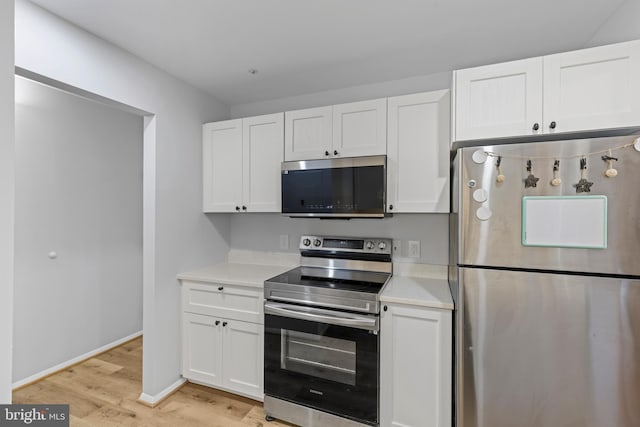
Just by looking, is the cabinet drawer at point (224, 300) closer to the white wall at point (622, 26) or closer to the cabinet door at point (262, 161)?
the cabinet door at point (262, 161)

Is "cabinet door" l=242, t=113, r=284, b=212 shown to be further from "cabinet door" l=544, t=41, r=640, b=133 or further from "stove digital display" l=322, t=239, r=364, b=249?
"cabinet door" l=544, t=41, r=640, b=133

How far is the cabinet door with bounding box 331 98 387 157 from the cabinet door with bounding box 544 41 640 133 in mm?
906

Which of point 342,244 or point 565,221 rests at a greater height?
point 565,221

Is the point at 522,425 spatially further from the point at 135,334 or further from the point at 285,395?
the point at 135,334

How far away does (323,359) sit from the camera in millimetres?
1861

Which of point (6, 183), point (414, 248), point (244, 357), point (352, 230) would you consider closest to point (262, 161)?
point (352, 230)

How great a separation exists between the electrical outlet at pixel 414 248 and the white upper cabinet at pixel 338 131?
0.75m

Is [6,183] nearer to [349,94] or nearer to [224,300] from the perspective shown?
[224,300]

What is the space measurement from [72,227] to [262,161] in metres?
1.91

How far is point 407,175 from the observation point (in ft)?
6.44

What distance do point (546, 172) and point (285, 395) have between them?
1980mm

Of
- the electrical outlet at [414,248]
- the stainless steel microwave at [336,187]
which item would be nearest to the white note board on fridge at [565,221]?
the stainless steel microwave at [336,187]

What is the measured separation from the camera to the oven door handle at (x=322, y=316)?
173 cm

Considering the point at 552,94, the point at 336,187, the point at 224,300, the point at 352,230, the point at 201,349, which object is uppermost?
the point at 552,94
